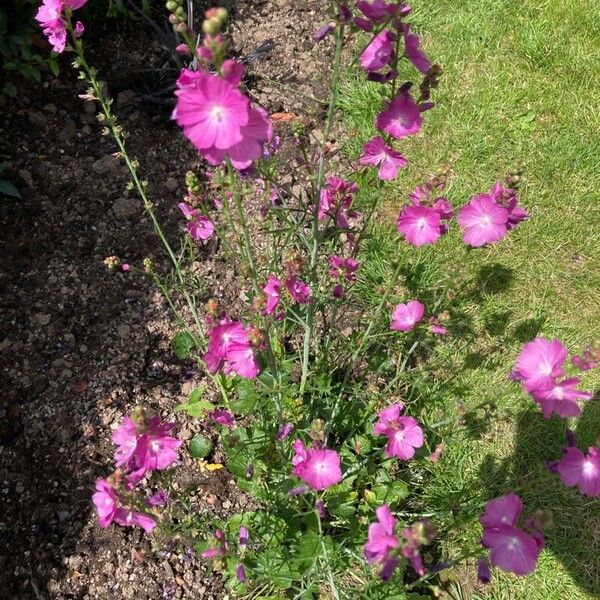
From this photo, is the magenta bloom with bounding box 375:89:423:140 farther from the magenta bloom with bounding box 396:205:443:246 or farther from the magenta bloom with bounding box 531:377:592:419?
the magenta bloom with bounding box 531:377:592:419

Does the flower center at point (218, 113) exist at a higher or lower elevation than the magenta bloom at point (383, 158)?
higher

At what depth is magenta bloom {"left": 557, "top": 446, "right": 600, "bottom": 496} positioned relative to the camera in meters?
1.49

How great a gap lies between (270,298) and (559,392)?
31.5 inches

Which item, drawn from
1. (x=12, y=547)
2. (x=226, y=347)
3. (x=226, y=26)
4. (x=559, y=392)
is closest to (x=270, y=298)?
(x=226, y=347)

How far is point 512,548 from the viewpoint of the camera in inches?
59.6

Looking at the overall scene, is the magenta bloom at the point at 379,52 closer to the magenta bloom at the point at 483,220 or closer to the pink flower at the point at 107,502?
the magenta bloom at the point at 483,220

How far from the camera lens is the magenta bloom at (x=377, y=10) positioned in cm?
153

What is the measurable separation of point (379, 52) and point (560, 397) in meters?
0.97

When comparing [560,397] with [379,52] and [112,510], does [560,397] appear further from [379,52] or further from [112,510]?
[112,510]

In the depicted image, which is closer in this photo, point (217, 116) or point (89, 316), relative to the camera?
point (217, 116)

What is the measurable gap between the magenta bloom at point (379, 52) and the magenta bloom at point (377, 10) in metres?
0.07

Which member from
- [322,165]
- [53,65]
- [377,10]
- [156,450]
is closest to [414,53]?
[377,10]

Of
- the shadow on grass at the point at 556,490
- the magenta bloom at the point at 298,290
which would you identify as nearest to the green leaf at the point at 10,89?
the magenta bloom at the point at 298,290

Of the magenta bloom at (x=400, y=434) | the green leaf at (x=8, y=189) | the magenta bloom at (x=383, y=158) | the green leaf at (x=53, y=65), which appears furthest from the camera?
the green leaf at (x=53, y=65)
